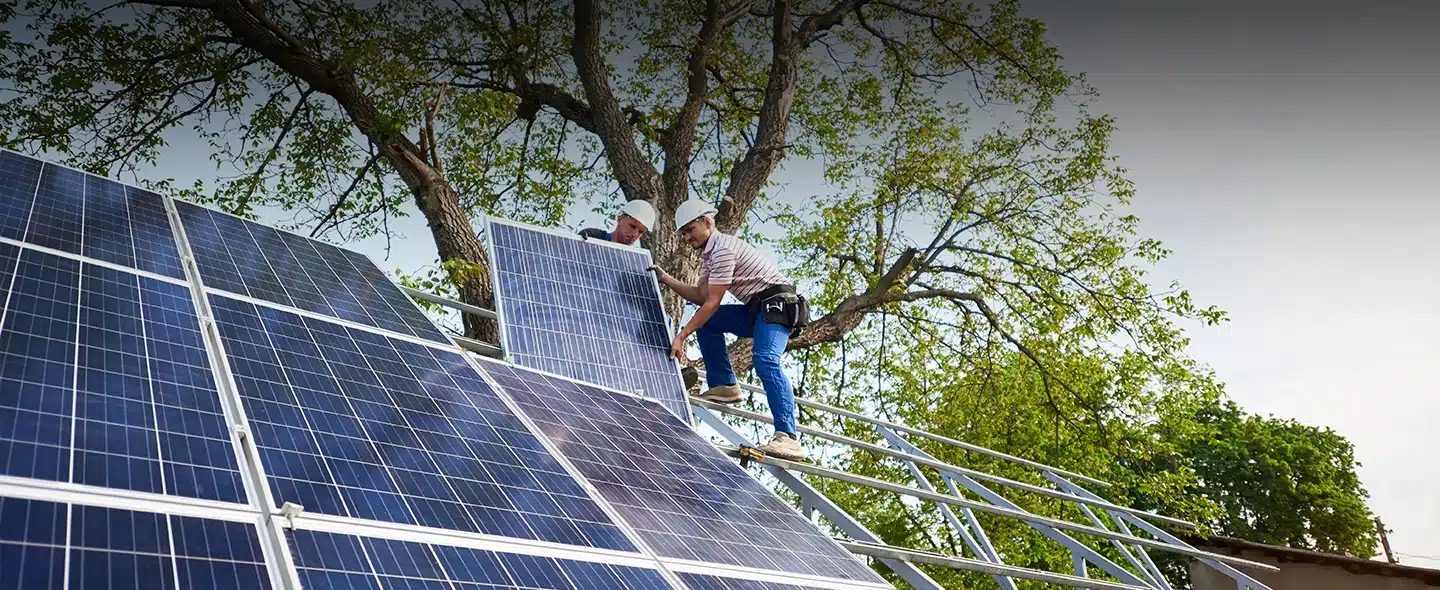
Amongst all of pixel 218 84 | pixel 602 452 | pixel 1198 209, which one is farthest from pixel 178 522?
pixel 1198 209

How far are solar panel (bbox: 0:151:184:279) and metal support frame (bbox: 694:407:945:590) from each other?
12.8 feet

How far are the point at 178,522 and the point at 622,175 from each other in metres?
11.7

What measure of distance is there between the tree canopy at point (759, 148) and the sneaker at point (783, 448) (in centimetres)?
574

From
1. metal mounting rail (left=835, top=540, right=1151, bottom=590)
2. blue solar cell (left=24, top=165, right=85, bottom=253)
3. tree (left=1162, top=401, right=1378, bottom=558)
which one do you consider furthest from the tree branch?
tree (left=1162, top=401, right=1378, bottom=558)

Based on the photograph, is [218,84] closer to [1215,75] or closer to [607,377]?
[607,377]

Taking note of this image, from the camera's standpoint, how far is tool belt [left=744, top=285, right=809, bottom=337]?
24.9 ft

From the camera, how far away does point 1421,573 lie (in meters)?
20.0

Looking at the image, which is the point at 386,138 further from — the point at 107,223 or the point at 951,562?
the point at 951,562

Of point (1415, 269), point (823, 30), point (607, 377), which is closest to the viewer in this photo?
point (607, 377)

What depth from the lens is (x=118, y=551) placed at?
8.57 ft

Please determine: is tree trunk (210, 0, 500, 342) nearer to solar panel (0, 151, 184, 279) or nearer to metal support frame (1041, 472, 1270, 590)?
solar panel (0, 151, 184, 279)

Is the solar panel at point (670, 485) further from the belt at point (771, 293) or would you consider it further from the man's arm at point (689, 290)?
the man's arm at point (689, 290)

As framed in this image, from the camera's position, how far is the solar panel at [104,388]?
305 centimetres

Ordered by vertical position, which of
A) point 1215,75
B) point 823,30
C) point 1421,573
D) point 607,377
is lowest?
point 1421,573
